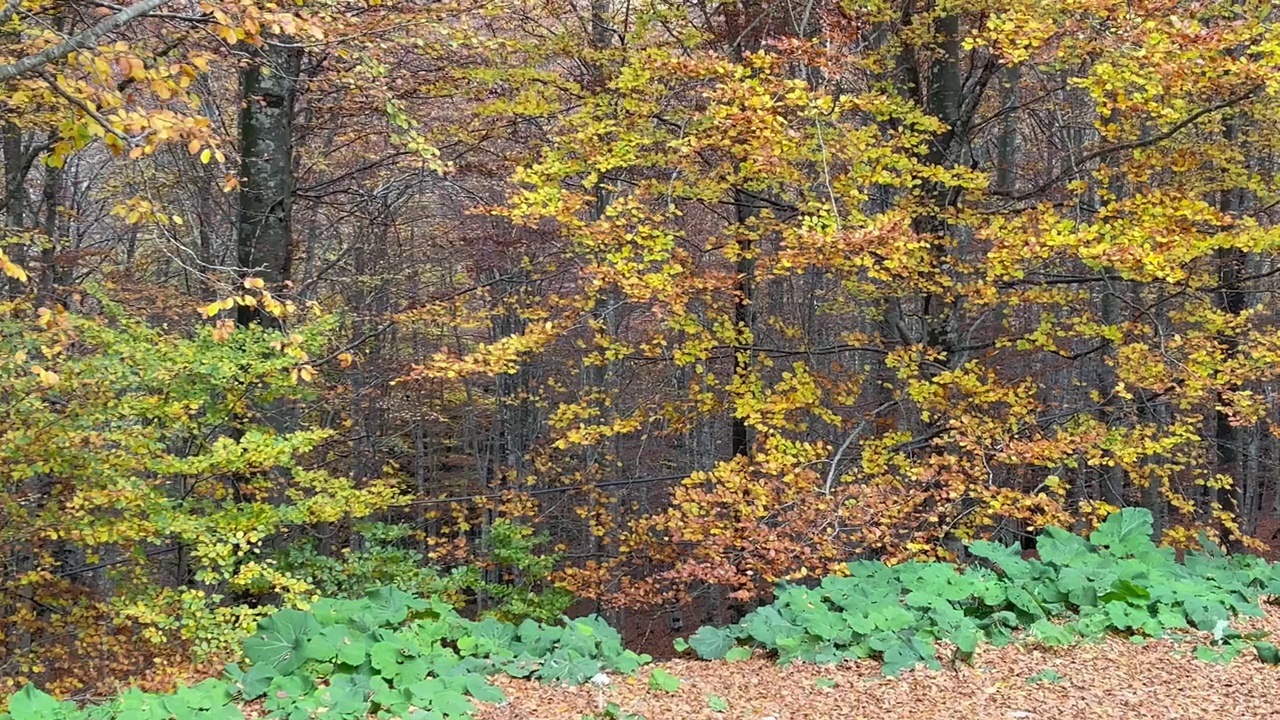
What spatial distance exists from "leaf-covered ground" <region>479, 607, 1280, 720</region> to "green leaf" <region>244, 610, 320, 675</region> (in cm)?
102

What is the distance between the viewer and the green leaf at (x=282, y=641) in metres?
4.48

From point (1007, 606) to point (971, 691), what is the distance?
1.27 m

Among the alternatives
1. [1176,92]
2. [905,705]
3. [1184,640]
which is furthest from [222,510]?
[1176,92]

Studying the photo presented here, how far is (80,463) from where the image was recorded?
5648 millimetres

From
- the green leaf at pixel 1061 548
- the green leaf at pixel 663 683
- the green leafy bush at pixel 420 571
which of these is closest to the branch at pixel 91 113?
the green leaf at pixel 663 683

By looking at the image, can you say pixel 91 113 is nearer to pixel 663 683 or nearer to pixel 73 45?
pixel 73 45

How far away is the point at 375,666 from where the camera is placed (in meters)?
4.34

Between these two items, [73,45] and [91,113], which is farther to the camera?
[91,113]

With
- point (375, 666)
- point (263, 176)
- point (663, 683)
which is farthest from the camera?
point (263, 176)

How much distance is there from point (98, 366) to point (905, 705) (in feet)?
17.2

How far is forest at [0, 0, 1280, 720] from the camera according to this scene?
4.67m

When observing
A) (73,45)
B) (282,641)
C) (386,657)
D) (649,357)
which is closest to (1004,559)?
(649,357)

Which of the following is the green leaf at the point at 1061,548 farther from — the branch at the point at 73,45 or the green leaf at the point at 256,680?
the branch at the point at 73,45

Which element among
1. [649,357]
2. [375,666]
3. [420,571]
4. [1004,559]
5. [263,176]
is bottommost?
[420,571]
